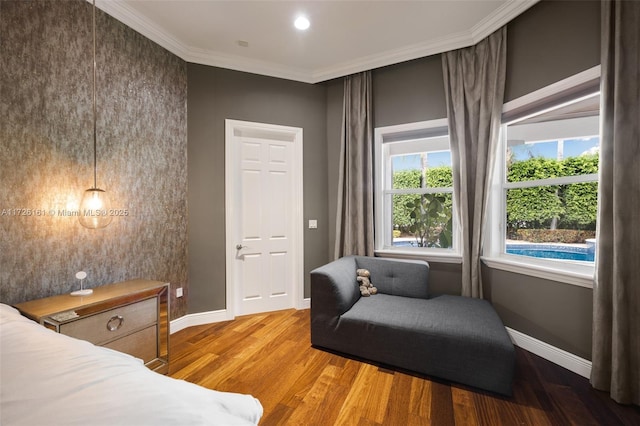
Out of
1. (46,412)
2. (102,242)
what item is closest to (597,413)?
(46,412)

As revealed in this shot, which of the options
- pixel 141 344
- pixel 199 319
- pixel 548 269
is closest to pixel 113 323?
pixel 141 344

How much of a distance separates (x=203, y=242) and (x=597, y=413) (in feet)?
11.1

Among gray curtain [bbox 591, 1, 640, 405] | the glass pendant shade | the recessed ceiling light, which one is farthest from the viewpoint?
the recessed ceiling light

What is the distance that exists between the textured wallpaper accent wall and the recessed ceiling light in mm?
1323

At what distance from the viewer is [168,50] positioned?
9.16 feet

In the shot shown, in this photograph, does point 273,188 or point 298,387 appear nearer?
point 298,387

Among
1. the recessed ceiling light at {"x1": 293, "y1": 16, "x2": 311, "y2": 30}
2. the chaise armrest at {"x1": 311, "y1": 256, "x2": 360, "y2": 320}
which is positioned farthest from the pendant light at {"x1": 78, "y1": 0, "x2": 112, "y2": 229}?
the chaise armrest at {"x1": 311, "y1": 256, "x2": 360, "y2": 320}

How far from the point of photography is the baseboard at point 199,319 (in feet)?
9.39

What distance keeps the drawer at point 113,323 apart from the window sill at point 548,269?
2.95 metres

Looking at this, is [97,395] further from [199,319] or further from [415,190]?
[415,190]

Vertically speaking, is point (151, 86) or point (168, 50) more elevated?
point (168, 50)

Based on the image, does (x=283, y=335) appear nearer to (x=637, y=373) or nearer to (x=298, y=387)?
(x=298, y=387)

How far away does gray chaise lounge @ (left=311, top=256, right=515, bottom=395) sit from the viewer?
1.89 meters

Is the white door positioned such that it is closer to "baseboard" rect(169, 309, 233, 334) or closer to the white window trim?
"baseboard" rect(169, 309, 233, 334)
